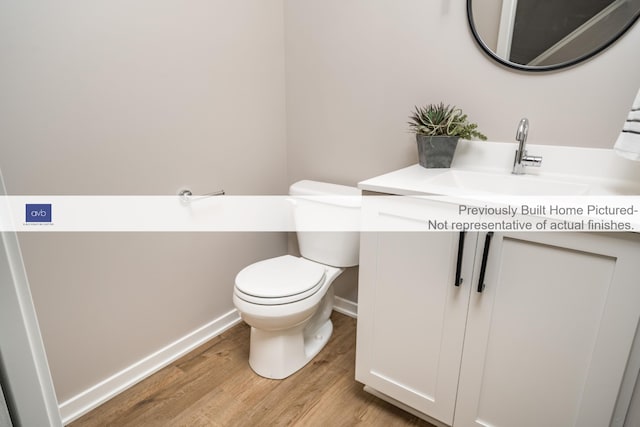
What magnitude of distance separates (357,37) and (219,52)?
621 millimetres

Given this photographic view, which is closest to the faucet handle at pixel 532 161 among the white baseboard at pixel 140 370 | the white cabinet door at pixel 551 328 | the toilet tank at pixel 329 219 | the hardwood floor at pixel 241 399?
the white cabinet door at pixel 551 328

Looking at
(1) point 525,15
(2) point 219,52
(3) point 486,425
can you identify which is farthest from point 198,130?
(3) point 486,425

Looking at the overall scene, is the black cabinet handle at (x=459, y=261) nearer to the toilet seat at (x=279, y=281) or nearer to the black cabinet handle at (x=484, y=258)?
the black cabinet handle at (x=484, y=258)

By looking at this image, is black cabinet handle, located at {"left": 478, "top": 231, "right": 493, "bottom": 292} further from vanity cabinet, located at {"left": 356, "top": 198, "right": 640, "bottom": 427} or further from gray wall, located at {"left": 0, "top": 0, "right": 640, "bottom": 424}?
gray wall, located at {"left": 0, "top": 0, "right": 640, "bottom": 424}

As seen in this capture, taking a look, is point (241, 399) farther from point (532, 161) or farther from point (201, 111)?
point (532, 161)

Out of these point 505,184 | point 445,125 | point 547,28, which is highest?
point 547,28

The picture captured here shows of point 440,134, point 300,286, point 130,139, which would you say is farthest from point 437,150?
point 130,139

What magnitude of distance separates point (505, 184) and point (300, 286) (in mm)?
876

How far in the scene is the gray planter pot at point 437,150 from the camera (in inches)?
56.9

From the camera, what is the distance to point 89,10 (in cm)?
126

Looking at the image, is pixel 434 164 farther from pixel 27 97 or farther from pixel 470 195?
pixel 27 97

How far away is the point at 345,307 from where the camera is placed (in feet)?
7.04

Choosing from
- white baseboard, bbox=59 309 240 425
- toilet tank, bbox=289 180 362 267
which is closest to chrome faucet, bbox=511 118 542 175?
toilet tank, bbox=289 180 362 267

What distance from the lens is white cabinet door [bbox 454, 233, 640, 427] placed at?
95 cm
